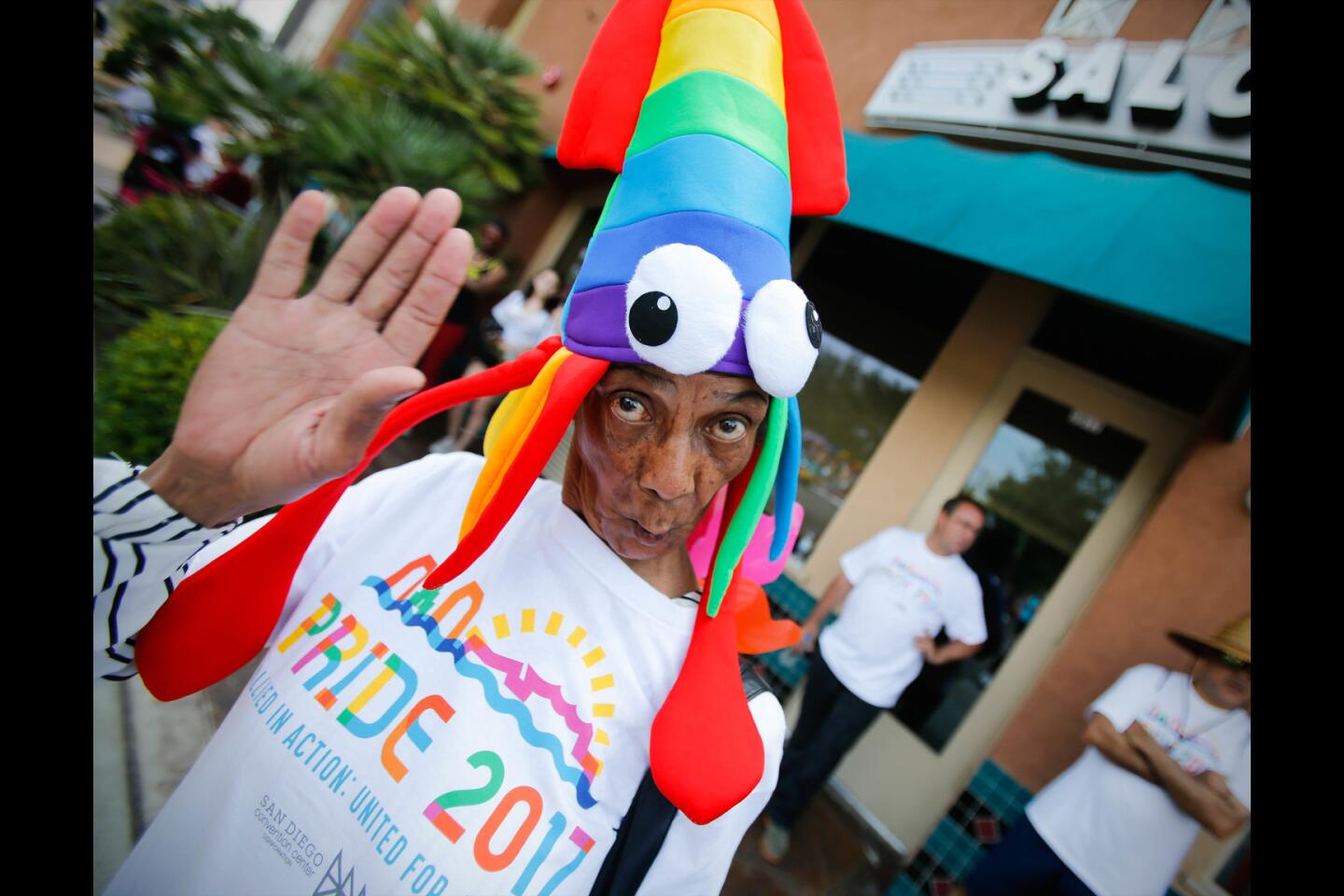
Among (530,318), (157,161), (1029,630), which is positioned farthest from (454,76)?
(1029,630)

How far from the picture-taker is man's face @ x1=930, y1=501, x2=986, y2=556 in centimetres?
278

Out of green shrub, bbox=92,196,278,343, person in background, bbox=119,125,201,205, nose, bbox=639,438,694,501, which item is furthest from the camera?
person in background, bbox=119,125,201,205

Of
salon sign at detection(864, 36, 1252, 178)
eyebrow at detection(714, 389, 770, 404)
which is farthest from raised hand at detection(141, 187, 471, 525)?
salon sign at detection(864, 36, 1252, 178)

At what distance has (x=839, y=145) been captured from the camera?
99cm

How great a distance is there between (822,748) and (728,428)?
261cm

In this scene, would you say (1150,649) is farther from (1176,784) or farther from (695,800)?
(695,800)

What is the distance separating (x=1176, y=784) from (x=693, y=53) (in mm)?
2895

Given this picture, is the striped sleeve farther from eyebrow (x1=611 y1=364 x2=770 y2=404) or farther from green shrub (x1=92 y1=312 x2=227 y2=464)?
green shrub (x1=92 y1=312 x2=227 y2=464)

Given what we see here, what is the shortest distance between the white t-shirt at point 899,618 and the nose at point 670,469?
91.5 inches

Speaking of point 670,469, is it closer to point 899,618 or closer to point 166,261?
point 899,618

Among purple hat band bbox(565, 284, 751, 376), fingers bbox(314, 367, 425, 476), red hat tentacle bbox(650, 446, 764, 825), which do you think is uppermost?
purple hat band bbox(565, 284, 751, 376)

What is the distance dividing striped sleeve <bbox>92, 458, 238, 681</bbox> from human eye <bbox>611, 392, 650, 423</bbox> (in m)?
0.64

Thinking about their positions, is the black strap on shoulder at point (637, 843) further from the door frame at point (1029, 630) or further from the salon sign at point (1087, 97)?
the salon sign at point (1087, 97)
